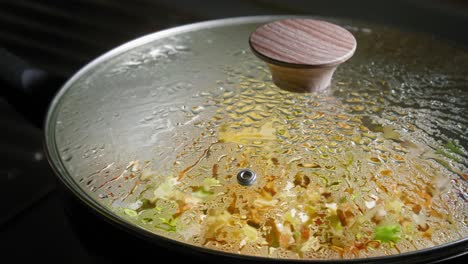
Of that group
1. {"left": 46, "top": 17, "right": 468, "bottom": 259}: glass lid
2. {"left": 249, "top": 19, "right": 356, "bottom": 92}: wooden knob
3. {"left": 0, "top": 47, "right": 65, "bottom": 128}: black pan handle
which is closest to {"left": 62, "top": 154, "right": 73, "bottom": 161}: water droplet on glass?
{"left": 46, "top": 17, "right": 468, "bottom": 259}: glass lid

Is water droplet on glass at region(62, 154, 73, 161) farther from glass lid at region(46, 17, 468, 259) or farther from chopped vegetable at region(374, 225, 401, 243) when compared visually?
chopped vegetable at region(374, 225, 401, 243)

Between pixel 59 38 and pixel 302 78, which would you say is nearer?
pixel 302 78

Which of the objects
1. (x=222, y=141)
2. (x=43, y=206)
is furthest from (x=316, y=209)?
(x=43, y=206)

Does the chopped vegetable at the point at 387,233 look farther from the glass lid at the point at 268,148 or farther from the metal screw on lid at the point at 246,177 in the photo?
the metal screw on lid at the point at 246,177

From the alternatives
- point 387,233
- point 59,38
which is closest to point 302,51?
point 387,233

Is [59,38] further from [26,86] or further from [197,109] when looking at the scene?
[197,109]

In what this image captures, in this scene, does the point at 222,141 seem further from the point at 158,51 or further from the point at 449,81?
the point at 449,81

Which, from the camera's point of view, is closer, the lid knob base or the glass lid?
the glass lid

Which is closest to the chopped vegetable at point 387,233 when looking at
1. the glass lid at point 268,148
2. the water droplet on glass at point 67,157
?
the glass lid at point 268,148
